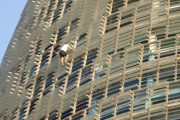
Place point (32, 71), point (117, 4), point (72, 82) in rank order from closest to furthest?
point (72, 82), point (117, 4), point (32, 71)

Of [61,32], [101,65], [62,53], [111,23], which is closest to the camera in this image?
[101,65]

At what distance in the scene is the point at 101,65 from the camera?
38125mm

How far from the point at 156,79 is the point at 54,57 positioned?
1079cm

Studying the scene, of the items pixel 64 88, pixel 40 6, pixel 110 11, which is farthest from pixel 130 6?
pixel 40 6

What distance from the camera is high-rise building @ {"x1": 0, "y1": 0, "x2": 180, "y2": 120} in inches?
1359

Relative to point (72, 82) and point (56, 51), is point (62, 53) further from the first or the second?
point (56, 51)

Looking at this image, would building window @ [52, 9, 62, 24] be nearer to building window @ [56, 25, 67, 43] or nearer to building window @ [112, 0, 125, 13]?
building window @ [56, 25, 67, 43]

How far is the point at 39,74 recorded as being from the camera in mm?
44625

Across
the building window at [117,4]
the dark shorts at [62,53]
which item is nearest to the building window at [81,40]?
the dark shorts at [62,53]

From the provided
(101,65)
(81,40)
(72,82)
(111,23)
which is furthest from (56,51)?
(101,65)

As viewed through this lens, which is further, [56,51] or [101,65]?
[56,51]

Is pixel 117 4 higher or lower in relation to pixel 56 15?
lower

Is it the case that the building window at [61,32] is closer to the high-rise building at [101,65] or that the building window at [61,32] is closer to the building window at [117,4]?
the high-rise building at [101,65]

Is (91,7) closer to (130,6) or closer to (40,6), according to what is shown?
(130,6)
